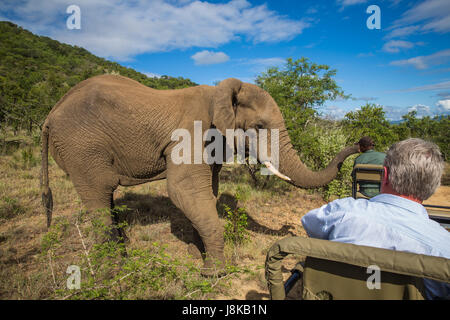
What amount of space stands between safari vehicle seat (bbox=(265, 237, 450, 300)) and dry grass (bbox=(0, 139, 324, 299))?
1002mm

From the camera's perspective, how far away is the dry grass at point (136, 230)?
3.04 metres

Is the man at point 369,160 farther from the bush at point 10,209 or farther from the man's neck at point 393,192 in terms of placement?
the bush at point 10,209

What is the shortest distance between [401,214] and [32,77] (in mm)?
31135

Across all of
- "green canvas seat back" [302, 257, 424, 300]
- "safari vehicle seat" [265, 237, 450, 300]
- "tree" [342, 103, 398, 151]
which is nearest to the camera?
"safari vehicle seat" [265, 237, 450, 300]

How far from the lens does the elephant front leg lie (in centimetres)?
385

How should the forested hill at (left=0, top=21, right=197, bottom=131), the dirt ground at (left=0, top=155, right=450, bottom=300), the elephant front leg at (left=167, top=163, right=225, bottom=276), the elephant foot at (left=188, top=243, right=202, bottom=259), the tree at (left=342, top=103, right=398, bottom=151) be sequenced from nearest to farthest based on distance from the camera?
the dirt ground at (left=0, top=155, right=450, bottom=300) → the elephant front leg at (left=167, top=163, right=225, bottom=276) → the elephant foot at (left=188, top=243, right=202, bottom=259) → the tree at (left=342, top=103, right=398, bottom=151) → the forested hill at (left=0, top=21, right=197, bottom=131)

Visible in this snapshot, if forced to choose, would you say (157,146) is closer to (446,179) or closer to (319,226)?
(319,226)

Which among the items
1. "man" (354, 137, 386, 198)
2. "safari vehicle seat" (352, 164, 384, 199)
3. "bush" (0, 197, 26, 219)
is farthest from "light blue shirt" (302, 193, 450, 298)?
"bush" (0, 197, 26, 219)

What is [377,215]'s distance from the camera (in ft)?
5.08

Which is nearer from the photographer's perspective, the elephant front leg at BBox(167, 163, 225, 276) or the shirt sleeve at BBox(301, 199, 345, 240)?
the shirt sleeve at BBox(301, 199, 345, 240)

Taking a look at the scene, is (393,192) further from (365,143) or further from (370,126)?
(370,126)

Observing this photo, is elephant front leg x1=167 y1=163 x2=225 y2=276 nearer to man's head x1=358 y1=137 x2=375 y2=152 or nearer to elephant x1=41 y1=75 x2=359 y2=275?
elephant x1=41 y1=75 x2=359 y2=275
